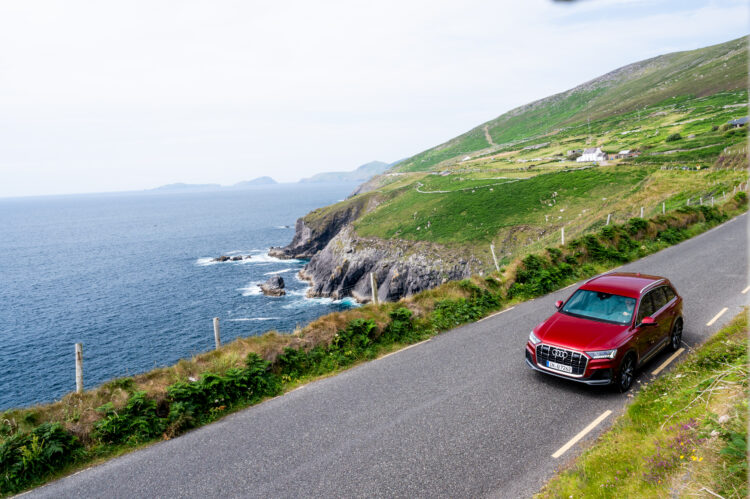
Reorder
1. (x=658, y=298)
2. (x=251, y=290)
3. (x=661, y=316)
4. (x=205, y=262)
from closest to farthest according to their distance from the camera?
(x=661, y=316) → (x=658, y=298) → (x=251, y=290) → (x=205, y=262)

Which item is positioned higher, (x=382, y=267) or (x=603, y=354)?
(x=603, y=354)

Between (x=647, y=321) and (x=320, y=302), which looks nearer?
(x=647, y=321)

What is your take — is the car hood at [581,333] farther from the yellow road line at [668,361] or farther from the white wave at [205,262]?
the white wave at [205,262]

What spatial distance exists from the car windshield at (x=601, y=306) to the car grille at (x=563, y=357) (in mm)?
1572

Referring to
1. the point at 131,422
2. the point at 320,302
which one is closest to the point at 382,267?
the point at 320,302

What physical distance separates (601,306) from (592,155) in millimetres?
112727

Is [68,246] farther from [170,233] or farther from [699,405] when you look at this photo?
[699,405]

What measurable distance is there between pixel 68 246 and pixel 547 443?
501 ft

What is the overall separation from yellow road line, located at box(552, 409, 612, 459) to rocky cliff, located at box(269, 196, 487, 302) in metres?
42.4

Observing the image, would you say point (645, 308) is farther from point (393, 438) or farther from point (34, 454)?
point (34, 454)

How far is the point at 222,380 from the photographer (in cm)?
1082

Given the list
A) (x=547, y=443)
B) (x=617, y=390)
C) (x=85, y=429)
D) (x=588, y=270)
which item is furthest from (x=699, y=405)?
(x=588, y=270)

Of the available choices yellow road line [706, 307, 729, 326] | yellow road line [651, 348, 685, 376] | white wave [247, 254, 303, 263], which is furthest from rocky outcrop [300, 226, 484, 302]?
yellow road line [651, 348, 685, 376]

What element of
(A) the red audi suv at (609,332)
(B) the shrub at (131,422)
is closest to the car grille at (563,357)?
(A) the red audi suv at (609,332)
